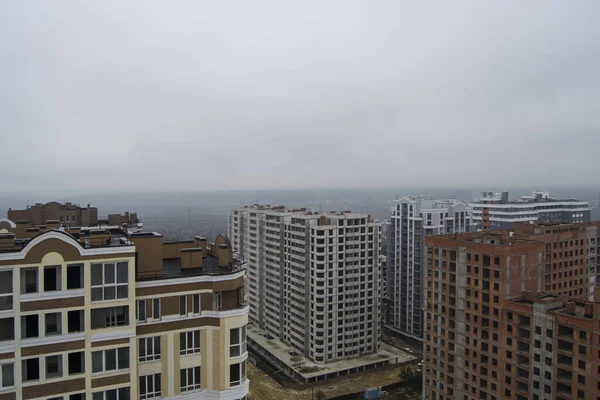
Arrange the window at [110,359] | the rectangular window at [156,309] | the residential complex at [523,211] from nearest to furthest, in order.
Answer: the window at [110,359] → the rectangular window at [156,309] → the residential complex at [523,211]

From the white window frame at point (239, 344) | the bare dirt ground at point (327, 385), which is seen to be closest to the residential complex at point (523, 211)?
the bare dirt ground at point (327, 385)

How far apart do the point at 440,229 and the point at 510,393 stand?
69.5 feet

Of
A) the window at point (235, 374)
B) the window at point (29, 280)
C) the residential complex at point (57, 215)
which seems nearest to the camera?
the window at point (29, 280)

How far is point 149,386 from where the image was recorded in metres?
9.65

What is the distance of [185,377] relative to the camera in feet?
32.5

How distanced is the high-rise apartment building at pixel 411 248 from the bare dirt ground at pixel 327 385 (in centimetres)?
738

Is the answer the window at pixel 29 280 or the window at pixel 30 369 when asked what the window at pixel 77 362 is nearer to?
the window at pixel 30 369

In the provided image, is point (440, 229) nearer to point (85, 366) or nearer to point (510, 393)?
point (510, 393)

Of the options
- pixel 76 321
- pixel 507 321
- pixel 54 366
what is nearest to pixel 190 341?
pixel 76 321

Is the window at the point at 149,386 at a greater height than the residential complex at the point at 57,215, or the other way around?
the residential complex at the point at 57,215

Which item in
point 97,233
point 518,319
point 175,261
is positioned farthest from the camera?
point 518,319

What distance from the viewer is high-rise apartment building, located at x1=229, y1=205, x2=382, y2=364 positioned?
118ft

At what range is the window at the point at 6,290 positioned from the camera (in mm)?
8609

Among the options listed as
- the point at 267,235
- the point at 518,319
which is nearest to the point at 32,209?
the point at 267,235
